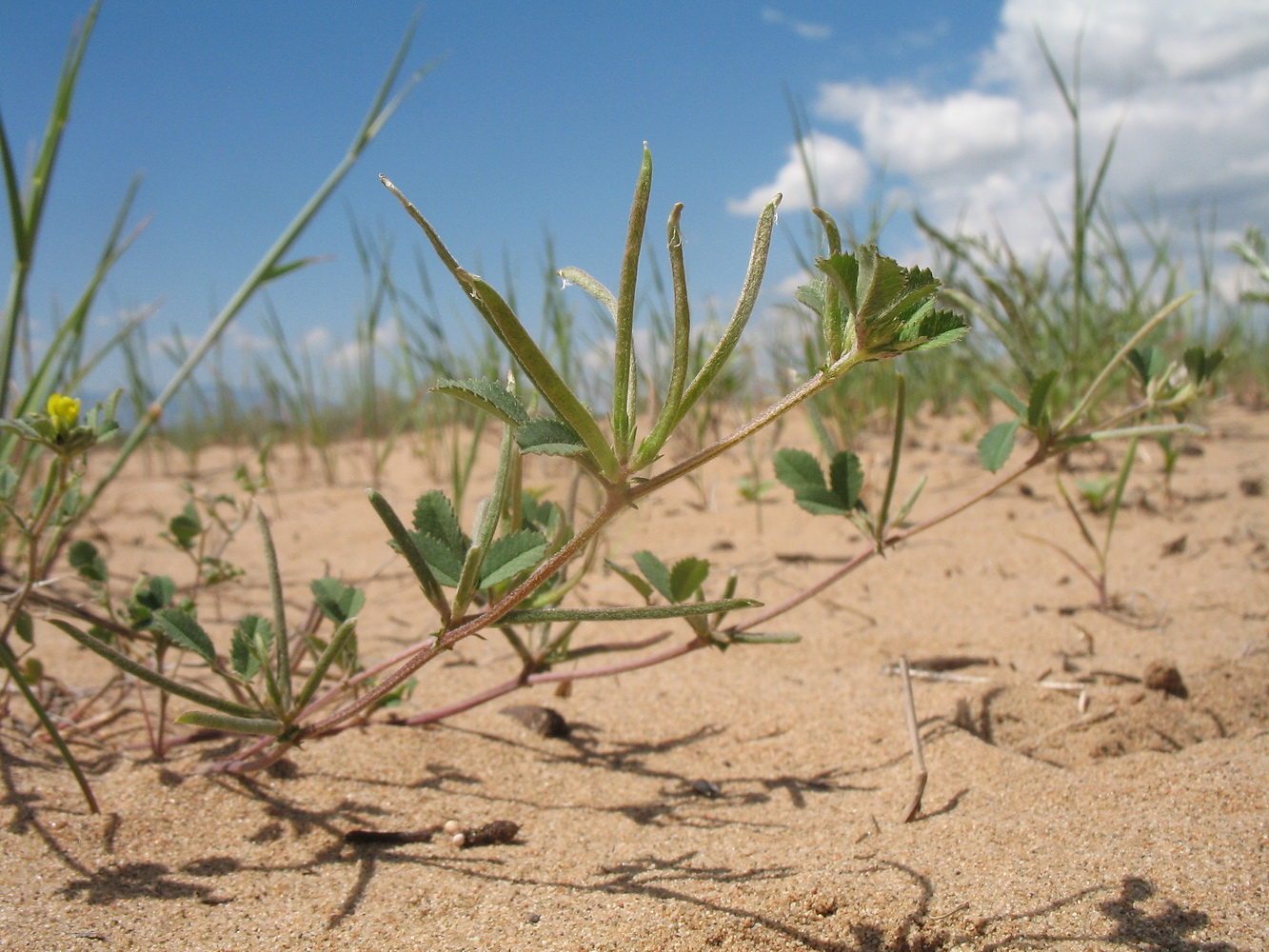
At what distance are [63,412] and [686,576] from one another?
2.36ft

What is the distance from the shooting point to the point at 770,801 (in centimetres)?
110

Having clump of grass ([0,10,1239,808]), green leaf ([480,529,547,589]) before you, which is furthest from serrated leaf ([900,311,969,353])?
green leaf ([480,529,547,589])

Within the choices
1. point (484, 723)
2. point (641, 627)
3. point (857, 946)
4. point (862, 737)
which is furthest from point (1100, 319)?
point (857, 946)

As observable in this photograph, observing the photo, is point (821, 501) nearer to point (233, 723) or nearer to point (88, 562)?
point (233, 723)

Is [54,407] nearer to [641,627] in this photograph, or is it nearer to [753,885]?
[753,885]

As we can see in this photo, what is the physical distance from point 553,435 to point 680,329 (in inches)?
5.7

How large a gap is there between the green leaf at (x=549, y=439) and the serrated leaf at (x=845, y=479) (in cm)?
57

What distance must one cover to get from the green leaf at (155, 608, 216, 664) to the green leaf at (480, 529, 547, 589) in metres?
0.37

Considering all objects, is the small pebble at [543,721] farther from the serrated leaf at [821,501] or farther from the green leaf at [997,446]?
the green leaf at [997,446]

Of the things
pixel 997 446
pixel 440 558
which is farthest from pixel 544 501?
pixel 997 446

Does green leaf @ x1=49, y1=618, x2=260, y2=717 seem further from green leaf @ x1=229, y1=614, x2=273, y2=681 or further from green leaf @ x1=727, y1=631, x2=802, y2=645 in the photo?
green leaf @ x1=727, y1=631, x2=802, y2=645

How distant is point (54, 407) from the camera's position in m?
0.93

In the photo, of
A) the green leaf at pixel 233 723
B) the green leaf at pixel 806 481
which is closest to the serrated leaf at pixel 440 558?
the green leaf at pixel 233 723

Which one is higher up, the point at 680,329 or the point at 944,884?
the point at 680,329
